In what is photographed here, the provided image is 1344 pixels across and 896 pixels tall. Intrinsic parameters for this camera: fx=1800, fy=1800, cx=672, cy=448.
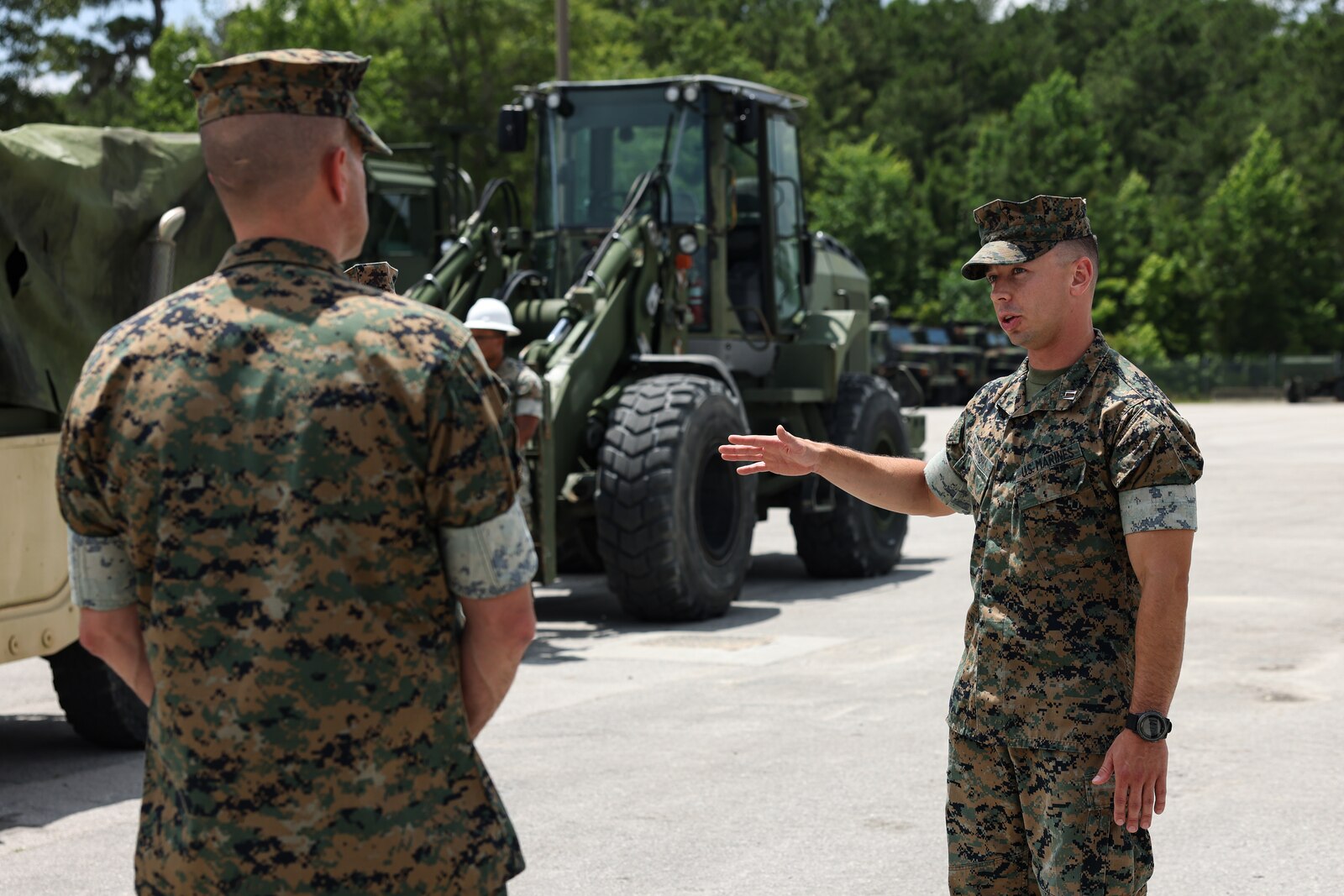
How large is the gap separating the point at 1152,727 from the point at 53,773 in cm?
533

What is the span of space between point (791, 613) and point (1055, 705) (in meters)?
8.00

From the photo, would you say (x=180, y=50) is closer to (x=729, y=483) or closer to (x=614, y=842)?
(x=729, y=483)

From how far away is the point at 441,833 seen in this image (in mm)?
2469

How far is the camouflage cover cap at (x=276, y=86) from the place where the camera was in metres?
2.50

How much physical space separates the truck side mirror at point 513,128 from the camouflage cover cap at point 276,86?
10085mm

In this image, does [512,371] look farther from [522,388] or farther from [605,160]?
[605,160]

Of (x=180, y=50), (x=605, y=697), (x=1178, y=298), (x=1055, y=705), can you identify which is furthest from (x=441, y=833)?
(x=1178, y=298)

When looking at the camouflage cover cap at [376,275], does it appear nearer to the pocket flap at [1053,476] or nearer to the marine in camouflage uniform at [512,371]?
the pocket flap at [1053,476]

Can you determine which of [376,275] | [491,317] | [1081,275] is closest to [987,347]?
[491,317]

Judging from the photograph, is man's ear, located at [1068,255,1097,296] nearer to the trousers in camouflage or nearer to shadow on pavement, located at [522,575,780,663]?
the trousers in camouflage

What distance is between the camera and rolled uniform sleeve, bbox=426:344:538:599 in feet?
8.03

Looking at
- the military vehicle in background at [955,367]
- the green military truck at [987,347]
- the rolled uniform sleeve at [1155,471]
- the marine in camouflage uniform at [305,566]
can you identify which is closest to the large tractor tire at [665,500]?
the rolled uniform sleeve at [1155,471]

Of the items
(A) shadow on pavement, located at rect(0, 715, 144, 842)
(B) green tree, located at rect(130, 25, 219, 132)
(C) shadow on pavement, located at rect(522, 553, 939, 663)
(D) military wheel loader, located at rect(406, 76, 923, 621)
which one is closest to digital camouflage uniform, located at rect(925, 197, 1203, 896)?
(A) shadow on pavement, located at rect(0, 715, 144, 842)

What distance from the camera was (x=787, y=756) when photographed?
23.8 feet
